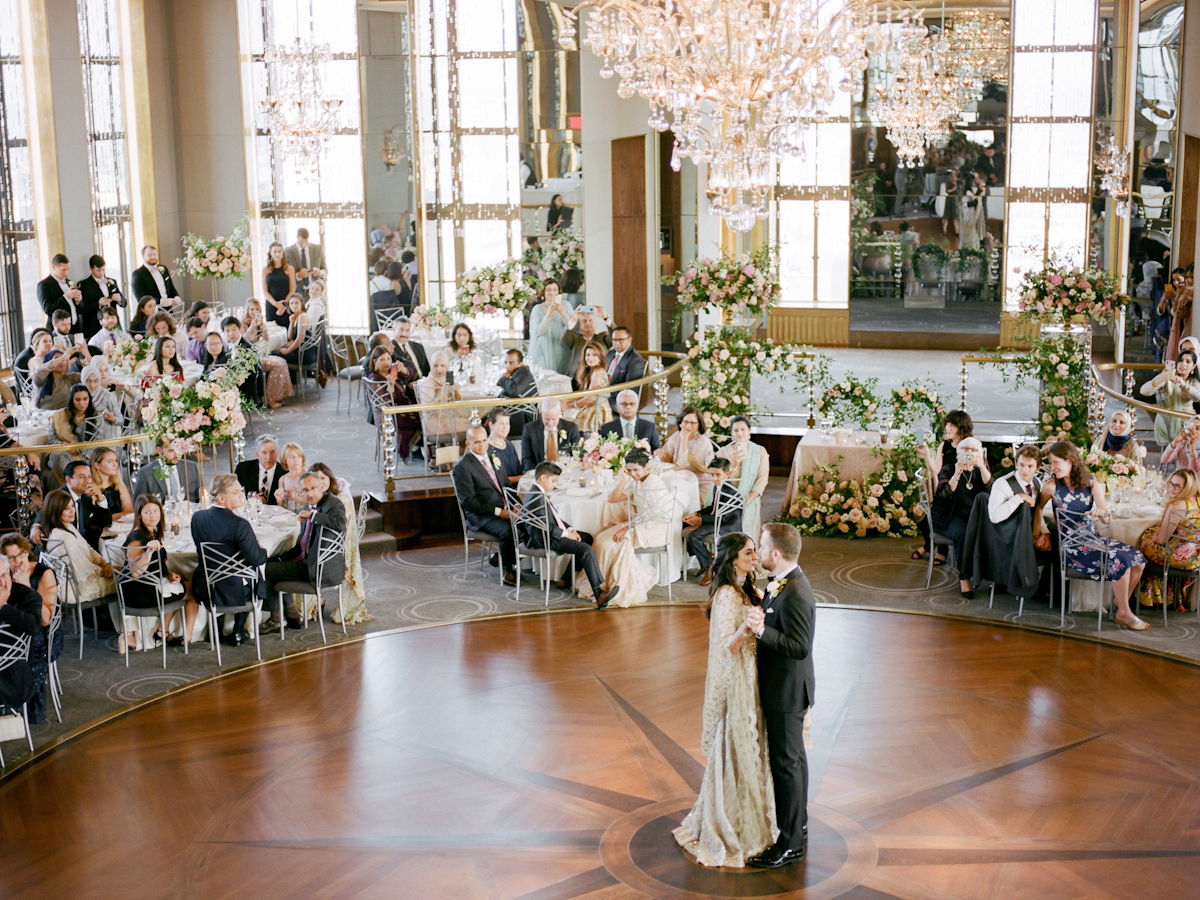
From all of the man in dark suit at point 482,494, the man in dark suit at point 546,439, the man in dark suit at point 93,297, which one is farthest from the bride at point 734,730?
the man in dark suit at point 93,297

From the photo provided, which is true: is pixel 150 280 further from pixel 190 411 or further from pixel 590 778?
pixel 590 778

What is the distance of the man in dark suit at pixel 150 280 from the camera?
14875 millimetres

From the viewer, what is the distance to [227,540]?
8.06 metres

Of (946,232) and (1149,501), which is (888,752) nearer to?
(1149,501)

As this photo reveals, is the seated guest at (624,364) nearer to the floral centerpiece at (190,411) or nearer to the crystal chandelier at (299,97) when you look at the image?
the floral centerpiece at (190,411)

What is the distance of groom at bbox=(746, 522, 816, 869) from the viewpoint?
17.7 feet

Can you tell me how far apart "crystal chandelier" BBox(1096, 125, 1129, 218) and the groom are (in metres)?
13.4

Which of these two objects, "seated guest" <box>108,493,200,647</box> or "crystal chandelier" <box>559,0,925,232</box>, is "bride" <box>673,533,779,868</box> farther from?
"seated guest" <box>108,493,200,647</box>

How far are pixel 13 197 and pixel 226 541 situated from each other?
23.4ft

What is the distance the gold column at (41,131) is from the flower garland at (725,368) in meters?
6.93

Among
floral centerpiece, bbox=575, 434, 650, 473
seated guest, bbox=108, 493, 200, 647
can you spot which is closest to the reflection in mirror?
floral centerpiece, bbox=575, 434, 650, 473

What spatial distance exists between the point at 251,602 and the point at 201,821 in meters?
2.29

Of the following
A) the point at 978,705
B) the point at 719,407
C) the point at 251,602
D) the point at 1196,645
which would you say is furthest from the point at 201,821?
the point at 719,407

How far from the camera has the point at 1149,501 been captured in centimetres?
894
